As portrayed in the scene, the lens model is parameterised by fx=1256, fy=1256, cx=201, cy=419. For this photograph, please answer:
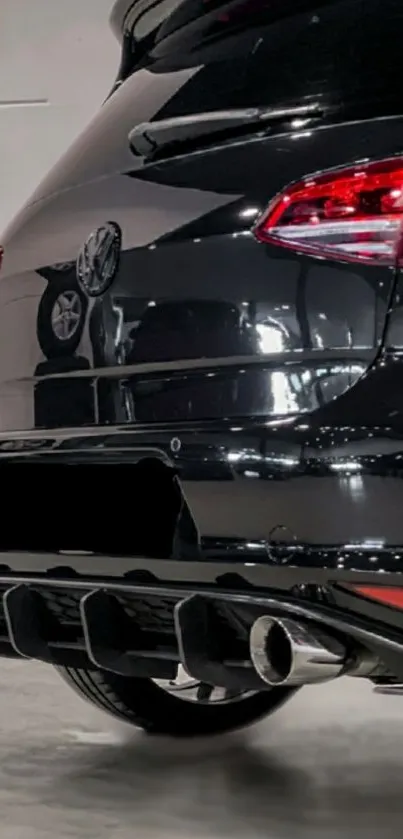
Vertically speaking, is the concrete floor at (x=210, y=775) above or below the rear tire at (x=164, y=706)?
below

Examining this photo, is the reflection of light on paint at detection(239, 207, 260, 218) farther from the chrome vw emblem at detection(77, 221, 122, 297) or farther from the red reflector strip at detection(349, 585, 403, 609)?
the red reflector strip at detection(349, 585, 403, 609)

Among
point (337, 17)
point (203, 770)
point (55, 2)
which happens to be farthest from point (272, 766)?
point (55, 2)

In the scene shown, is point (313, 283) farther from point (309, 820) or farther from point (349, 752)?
point (349, 752)

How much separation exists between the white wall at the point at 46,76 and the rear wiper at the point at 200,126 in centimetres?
412

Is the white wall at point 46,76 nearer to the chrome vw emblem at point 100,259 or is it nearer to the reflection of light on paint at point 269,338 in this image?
the chrome vw emblem at point 100,259

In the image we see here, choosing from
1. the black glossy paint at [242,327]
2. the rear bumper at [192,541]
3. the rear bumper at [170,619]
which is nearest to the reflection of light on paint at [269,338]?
the black glossy paint at [242,327]

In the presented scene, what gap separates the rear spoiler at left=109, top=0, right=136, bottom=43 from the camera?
2295 millimetres

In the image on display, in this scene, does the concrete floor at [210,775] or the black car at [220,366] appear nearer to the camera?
the black car at [220,366]

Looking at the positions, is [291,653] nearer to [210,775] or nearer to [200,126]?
[200,126]

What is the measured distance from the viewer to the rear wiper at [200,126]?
172 cm

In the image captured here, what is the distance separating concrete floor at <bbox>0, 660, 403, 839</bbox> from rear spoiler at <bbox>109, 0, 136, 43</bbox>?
1.44 metres

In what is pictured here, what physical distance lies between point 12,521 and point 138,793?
2.05 feet

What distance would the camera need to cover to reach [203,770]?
254 centimetres

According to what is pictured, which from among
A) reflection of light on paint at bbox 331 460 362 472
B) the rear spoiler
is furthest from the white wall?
reflection of light on paint at bbox 331 460 362 472
